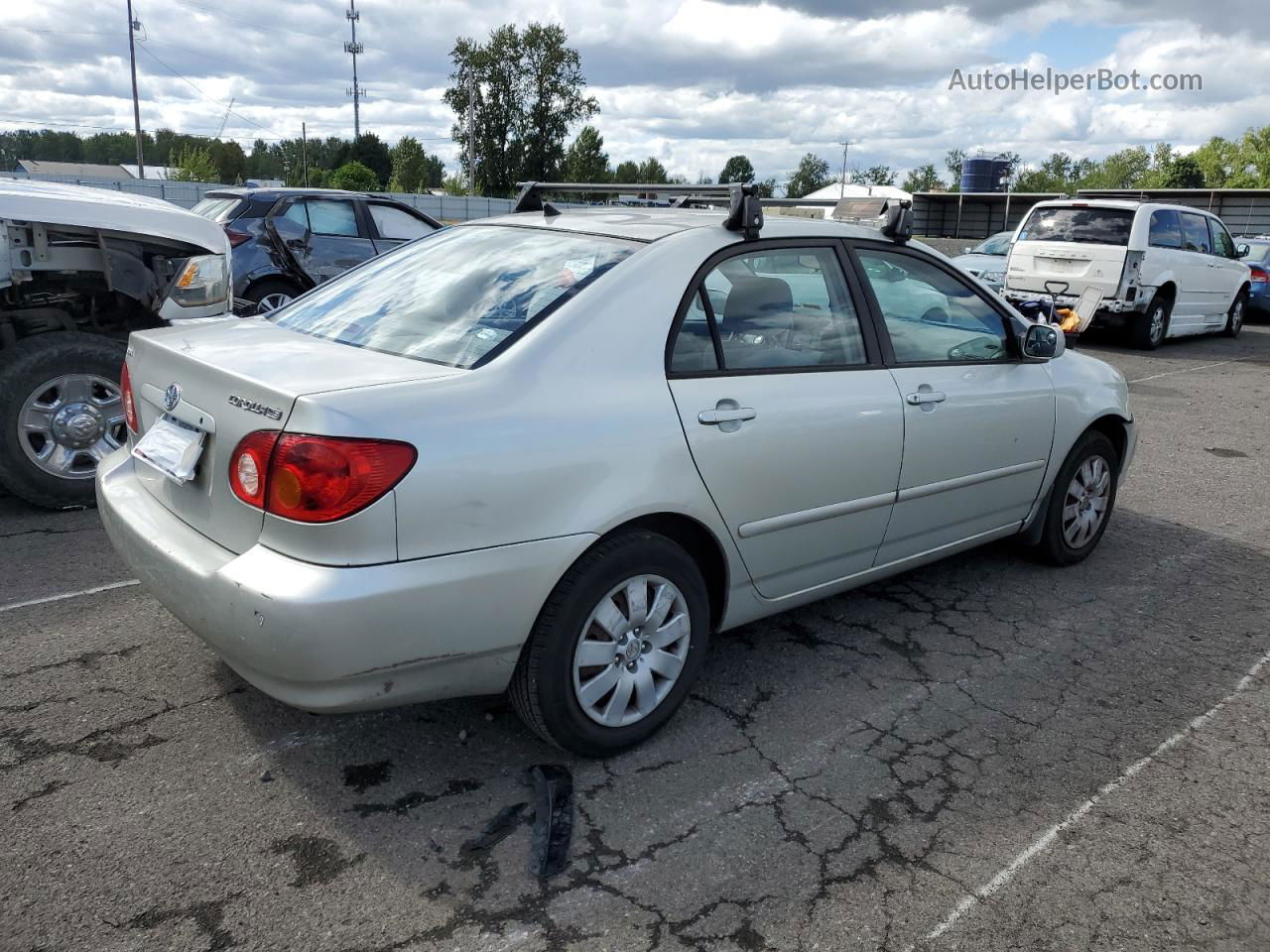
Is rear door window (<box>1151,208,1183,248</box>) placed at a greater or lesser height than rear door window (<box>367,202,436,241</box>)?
greater

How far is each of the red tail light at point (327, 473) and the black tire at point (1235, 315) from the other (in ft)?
53.6

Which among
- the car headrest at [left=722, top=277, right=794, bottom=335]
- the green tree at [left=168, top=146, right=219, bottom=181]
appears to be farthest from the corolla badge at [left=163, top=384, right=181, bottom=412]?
the green tree at [left=168, top=146, right=219, bottom=181]

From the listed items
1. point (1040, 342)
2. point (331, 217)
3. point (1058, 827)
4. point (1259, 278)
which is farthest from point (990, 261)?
point (1058, 827)

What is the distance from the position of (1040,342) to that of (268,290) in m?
8.24

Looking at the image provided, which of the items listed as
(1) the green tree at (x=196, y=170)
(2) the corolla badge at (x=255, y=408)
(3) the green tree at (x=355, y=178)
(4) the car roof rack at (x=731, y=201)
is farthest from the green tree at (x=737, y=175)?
(1) the green tree at (x=196, y=170)

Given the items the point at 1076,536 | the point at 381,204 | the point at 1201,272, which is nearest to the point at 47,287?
the point at 1076,536

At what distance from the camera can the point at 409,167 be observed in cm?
6888

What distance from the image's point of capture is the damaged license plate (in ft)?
9.29

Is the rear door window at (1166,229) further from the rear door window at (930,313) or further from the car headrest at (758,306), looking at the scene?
the car headrest at (758,306)

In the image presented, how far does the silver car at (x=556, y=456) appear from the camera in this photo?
254 centimetres

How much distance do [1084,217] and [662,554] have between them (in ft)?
38.8

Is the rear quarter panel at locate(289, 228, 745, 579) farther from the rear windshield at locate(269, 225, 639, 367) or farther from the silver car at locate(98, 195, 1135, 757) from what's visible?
the rear windshield at locate(269, 225, 639, 367)

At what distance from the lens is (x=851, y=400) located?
355 centimetres

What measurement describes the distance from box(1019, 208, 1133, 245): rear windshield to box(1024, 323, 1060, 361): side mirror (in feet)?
30.8
